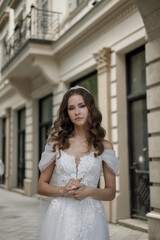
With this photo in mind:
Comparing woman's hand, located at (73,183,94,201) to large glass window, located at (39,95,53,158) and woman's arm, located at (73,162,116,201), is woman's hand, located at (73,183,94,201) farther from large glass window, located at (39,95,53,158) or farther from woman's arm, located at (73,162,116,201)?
large glass window, located at (39,95,53,158)

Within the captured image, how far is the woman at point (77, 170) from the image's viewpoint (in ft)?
8.04

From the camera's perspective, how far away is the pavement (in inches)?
261

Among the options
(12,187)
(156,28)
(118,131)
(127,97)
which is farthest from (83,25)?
(12,187)

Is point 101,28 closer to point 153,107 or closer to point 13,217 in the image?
point 153,107

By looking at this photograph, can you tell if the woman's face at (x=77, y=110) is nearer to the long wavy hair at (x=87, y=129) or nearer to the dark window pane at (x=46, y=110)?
the long wavy hair at (x=87, y=129)

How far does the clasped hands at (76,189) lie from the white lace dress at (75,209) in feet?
0.70

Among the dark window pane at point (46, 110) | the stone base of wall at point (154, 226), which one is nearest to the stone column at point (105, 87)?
the stone base of wall at point (154, 226)

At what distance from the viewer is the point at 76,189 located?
227 centimetres

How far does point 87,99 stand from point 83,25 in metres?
6.96

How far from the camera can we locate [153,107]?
607cm

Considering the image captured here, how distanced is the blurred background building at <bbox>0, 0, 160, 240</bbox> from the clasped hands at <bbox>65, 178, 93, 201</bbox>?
3.82 m

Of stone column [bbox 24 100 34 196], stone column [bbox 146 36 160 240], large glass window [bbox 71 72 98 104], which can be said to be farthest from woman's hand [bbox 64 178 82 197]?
stone column [bbox 24 100 34 196]

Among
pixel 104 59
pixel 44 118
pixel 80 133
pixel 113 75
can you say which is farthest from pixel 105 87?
pixel 80 133

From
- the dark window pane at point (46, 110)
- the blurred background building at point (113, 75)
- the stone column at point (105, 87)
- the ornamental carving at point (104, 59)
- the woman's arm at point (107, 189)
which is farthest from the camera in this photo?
the dark window pane at point (46, 110)
